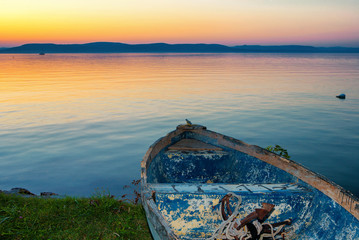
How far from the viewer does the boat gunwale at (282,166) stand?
409 cm

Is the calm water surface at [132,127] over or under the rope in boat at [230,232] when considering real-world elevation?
under

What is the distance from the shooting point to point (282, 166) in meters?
5.70

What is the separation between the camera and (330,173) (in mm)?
11609

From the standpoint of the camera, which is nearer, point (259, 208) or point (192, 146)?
point (259, 208)

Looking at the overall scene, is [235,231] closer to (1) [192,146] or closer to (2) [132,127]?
(1) [192,146]

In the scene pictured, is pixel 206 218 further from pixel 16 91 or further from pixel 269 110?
pixel 16 91

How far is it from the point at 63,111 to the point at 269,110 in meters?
15.7

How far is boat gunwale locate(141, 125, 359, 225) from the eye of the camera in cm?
409

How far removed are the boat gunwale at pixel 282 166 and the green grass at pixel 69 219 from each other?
4.65 feet

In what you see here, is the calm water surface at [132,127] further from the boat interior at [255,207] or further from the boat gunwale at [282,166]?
the boat interior at [255,207]

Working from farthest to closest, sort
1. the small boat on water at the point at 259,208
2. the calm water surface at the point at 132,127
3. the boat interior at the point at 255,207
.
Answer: the calm water surface at the point at 132,127
the boat interior at the point at 255,207
the small boat on water at the point at 259,208

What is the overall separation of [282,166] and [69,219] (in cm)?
460

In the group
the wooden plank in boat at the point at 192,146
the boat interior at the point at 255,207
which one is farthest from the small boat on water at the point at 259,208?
the wooden plank in boat at the point at 192,146

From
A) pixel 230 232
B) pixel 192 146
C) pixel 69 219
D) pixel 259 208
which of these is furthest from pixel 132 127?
pixel 230 232
